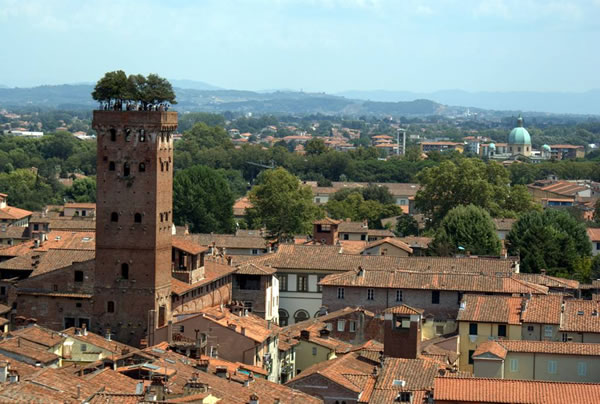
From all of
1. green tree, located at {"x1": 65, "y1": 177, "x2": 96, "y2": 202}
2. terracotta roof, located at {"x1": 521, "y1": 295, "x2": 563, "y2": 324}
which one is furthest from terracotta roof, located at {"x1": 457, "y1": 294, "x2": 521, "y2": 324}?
green tree, located at {"x1": 65, "y1": 177, "x2": 96, "y2": 202}

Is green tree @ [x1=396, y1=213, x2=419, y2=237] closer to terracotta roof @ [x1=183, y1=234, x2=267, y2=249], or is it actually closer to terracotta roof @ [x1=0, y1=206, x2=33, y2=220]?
terracotta roof @ [x1=183, y1=234, x2=267, y2=249]

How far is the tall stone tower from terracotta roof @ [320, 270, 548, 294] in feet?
26.6

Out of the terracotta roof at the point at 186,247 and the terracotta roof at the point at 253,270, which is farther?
the terracotta roof at the point at 253,270

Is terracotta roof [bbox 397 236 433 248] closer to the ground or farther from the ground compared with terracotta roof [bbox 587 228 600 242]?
farther from the ground

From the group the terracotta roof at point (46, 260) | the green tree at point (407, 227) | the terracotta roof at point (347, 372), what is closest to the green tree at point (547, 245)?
the green tree at point (407, 227)

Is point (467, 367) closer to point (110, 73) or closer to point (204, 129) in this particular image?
point (110, 73)

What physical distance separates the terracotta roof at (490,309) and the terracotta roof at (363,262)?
8185 millimetres

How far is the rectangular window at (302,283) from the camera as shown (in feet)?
213

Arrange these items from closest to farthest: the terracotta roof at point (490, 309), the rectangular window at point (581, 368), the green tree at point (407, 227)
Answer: the rectangular window at point (581, 368), the terracotta roof at point (490, 309), the green tree at point (407, 227)

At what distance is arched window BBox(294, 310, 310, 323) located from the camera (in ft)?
212

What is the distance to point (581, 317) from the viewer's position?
51.3 m

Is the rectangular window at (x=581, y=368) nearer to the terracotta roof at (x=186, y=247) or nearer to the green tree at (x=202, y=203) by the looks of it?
the terracotta roof at (x=186, y=247)

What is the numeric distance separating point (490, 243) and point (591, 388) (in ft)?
134

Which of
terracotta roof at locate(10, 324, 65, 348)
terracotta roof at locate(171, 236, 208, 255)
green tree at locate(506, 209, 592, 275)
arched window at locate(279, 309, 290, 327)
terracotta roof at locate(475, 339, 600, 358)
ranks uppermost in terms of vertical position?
terracotta roof at locate(171, 236, 208, 255)
